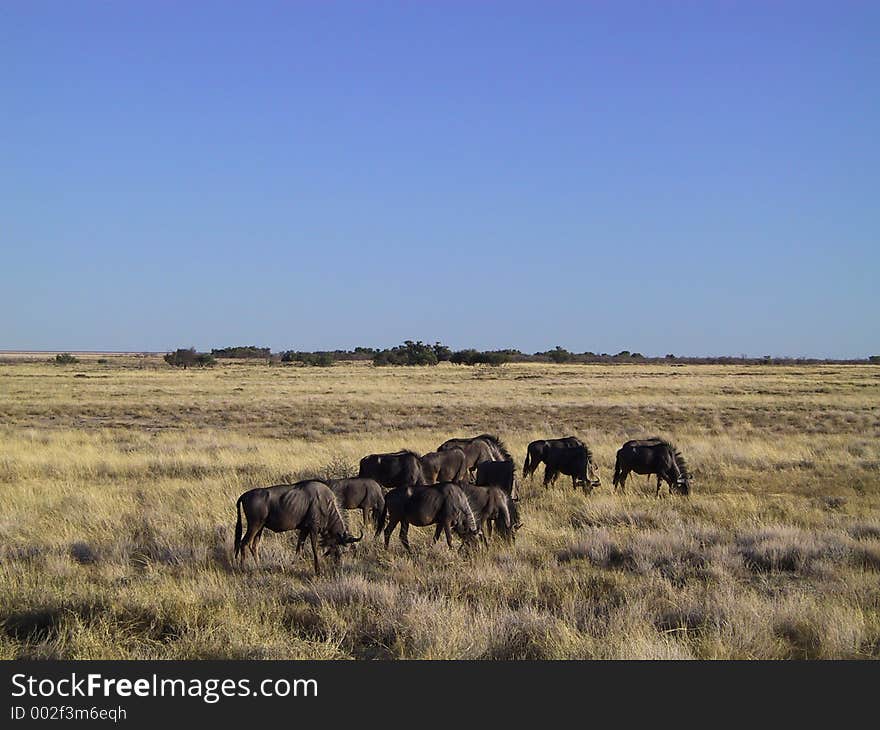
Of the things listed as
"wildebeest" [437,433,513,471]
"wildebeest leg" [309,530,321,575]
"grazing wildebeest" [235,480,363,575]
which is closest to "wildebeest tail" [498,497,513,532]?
"grazing wildebeest" [235,480,363,575]

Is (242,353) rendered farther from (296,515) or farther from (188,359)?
(296,515)

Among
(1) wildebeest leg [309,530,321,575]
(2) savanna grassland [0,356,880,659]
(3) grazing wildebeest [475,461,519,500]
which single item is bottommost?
(2) savanna grassland [0,356,880,659]

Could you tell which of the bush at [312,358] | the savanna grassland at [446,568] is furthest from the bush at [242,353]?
the savanna grassland at [446,568]

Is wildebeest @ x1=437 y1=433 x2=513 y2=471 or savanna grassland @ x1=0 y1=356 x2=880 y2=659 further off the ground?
wildebeest @ x1=437 y1=433 x2=513 y2=471

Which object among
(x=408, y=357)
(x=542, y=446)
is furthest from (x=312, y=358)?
(x=542, y=446)

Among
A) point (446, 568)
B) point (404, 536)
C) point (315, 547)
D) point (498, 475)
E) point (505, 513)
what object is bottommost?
point (446, 568)

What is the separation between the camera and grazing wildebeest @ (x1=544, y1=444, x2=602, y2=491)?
50.0 ft

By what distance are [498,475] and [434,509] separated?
10.8 ft

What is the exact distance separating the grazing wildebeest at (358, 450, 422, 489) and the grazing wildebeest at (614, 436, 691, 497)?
16.2ft

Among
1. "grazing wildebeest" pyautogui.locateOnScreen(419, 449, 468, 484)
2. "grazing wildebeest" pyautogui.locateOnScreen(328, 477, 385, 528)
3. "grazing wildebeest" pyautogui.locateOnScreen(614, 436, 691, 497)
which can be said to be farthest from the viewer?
"grazing wildebeest" pyautogui.locateOnScreen(614, 436, 691, 497)

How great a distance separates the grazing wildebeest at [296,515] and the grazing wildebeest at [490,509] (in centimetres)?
178

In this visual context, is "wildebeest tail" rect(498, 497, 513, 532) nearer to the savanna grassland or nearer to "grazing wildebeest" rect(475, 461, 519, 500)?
the savanna grassland

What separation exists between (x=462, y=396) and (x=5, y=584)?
38.8 m

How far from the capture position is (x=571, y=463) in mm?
15375
